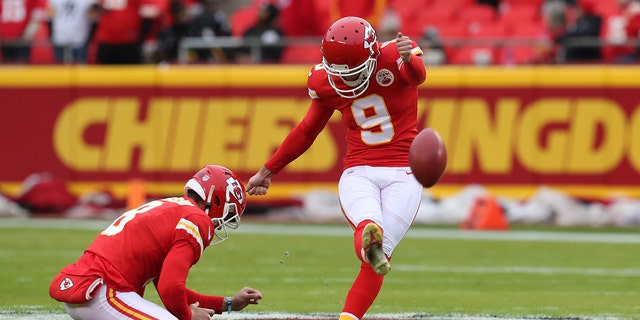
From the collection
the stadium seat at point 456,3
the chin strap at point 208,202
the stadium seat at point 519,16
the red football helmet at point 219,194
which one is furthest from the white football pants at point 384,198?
the stadium seat at point 456,3

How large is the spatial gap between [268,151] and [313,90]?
8.02m

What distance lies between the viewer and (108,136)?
15672 mm

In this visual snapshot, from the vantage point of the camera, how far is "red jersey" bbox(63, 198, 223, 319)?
607cm

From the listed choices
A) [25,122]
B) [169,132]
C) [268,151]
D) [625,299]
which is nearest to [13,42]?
[25,122]

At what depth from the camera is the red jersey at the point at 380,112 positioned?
23.3 feet

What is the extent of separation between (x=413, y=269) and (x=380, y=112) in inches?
160

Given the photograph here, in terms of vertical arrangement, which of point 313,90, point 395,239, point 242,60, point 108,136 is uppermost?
point 313,90

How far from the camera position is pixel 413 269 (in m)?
11.0

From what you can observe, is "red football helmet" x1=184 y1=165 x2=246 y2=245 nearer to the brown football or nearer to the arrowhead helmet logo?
the arrowhead helmet logo

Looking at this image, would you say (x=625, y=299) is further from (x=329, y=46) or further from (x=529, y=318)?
(x=329, y=46)

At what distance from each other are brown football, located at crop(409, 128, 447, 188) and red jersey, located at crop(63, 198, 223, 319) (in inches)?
43.6

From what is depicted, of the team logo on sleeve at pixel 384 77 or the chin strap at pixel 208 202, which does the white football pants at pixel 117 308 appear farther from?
the team logo on sleeve at pixel 384 77

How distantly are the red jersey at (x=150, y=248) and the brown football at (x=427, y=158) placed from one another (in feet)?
3.63

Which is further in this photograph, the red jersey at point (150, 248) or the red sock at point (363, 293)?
the red sock at point (363, 293)
